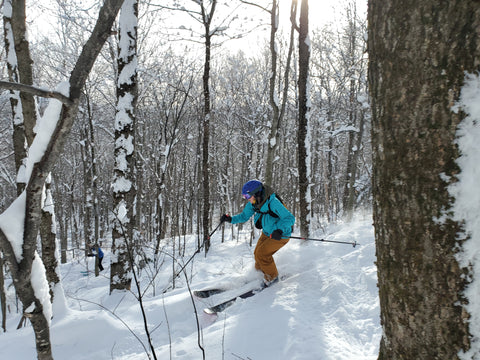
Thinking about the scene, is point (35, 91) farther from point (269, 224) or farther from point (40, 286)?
point (269, 224)

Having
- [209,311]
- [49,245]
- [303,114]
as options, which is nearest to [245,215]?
[209,311]

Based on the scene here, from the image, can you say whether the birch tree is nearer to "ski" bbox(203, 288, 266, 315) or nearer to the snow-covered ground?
the snow-covered ground

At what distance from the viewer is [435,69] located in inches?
39.0

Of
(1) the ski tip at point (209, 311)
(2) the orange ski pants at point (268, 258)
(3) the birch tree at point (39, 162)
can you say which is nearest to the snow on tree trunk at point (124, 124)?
(1) the ski tip at point (209, 311)

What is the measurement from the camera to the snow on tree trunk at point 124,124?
17.3 feet

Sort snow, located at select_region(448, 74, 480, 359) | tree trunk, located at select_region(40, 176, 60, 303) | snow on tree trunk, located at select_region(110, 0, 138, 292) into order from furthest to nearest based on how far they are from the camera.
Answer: snow on tree trunk, located at select_region(110, 0, 138, 292), tree trunk, located at select_region(40, 176, 60, 303), snow, located at select_region(448, 74, 480, 359)

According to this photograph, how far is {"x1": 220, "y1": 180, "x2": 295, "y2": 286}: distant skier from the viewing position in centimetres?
438

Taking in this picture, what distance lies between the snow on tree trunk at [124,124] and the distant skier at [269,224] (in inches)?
92.8

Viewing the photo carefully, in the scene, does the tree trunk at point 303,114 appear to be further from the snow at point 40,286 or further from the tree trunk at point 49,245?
the snow at point 40,286

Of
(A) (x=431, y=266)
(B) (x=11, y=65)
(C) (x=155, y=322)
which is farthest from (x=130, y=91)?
(A) (x=431, y=266)

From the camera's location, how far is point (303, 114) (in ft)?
23.2

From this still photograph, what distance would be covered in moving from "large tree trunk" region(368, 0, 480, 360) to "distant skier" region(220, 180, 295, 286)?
311cm


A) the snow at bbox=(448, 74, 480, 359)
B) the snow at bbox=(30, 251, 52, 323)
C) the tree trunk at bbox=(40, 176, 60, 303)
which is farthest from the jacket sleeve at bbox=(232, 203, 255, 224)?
the snow at bbox=(448, 74, 480, 359)

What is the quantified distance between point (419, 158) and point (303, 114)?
6.28 meters
